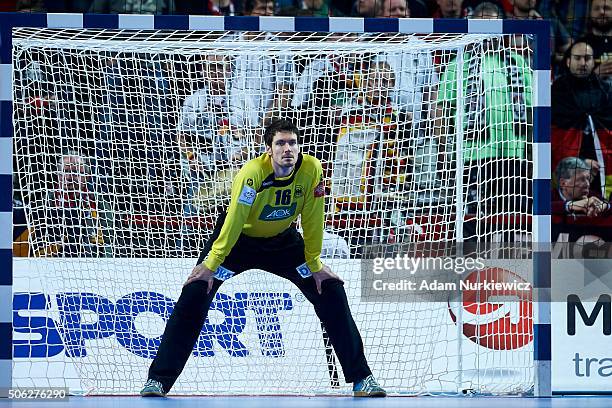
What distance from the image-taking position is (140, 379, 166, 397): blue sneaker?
20.8ft

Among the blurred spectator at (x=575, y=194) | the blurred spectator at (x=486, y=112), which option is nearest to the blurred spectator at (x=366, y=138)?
the blurred spectator at (x=486, y=112)

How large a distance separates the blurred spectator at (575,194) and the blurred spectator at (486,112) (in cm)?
118

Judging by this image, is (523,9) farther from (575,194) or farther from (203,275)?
(203,275)

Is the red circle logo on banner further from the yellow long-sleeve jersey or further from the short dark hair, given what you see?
the short dark hair

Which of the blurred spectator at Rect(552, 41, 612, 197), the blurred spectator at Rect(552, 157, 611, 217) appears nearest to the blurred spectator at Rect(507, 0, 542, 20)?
the blurred spectator at Rect(552, 41, 612, 197)

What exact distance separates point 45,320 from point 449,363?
111 inches

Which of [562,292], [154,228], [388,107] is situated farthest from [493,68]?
[154,228]

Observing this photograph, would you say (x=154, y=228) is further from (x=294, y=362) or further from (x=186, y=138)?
(x=294, y=362)

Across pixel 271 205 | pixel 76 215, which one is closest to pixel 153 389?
pixel 271 205

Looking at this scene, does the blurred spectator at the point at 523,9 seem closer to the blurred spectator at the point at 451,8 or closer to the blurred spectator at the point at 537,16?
the blurred spectator at the point at 537,16

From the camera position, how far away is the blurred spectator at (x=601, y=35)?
9078mm

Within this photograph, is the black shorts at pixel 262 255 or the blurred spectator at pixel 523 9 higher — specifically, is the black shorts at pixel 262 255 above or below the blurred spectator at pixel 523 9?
below

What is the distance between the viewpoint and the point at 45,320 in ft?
23.5

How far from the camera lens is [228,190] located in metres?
7.36
